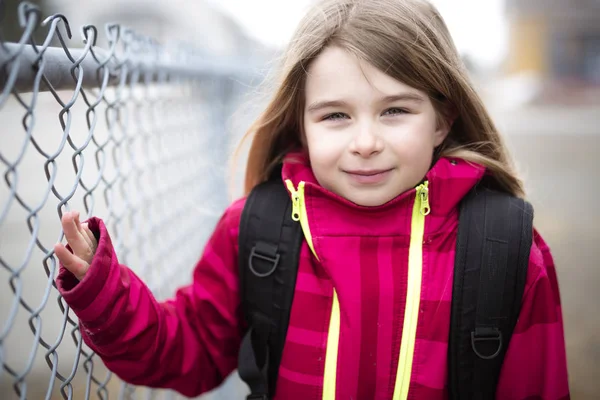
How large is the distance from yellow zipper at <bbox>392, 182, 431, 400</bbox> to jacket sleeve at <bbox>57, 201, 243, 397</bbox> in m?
0.52

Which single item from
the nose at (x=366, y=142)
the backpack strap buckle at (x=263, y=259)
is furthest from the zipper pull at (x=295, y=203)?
the nose at (x=366, y=142)

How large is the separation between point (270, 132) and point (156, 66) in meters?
0.46

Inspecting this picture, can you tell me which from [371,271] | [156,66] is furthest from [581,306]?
[156,66]

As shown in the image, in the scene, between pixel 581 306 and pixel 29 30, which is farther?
pixel 581 306

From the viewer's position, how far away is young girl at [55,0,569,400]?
1.48m

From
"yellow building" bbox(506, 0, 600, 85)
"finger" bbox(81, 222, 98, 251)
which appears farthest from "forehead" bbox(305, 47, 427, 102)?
"yellow building" bbox(506, 0, 600, 85)

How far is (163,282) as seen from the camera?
2.24m

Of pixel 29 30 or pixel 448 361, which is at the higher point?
pixel 29 30

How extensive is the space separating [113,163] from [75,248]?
2.93ft

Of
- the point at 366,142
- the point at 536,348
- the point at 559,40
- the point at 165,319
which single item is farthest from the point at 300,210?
the point at 559,40

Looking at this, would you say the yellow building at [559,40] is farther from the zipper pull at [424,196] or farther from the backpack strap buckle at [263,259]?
the backpack strap buckle at [263,259]

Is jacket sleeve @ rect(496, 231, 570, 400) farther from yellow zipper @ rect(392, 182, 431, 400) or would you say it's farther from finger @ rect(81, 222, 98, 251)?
finger @ rect(81, 222, 98, 251)

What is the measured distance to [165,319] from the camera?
1583mm

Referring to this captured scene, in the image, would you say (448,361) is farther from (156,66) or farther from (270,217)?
(156,66)
